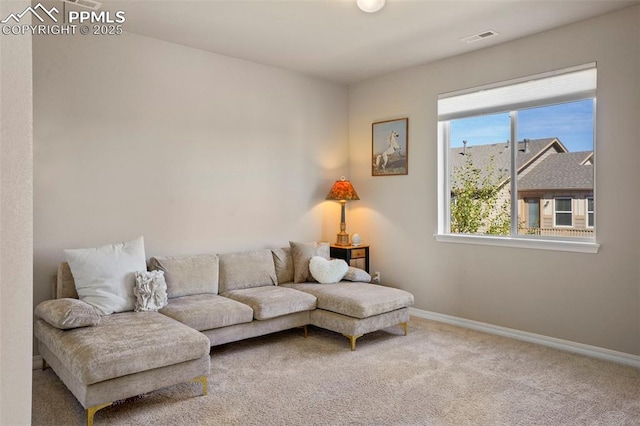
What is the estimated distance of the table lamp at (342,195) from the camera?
204 inches

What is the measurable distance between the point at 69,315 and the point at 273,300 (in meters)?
1.56

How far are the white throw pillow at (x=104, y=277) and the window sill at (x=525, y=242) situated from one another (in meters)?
3.05

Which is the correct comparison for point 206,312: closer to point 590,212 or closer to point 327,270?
point 327,270

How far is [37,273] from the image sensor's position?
11.2 ft

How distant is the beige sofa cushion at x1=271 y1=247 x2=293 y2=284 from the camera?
4.60 m

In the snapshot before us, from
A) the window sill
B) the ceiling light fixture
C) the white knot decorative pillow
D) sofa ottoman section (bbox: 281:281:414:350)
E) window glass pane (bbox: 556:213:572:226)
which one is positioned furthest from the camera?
the white knot decorative pillow

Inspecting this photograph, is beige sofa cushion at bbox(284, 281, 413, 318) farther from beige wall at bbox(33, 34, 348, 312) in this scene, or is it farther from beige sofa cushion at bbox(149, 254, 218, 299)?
beige wall at bbox(33, 34, 348, 312)

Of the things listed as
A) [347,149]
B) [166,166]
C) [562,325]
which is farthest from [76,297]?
[562,325]

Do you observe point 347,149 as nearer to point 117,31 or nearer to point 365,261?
point 365,261

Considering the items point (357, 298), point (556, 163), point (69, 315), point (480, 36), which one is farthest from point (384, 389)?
point (480, 36)

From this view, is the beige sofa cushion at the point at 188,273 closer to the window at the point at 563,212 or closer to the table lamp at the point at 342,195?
the table lamp at the point at 342,195

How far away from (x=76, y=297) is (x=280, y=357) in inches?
64.4

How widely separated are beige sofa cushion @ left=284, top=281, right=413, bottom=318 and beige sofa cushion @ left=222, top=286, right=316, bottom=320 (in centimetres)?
14

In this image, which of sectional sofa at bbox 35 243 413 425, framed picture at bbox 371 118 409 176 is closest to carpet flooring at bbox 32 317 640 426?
sectional sofa at bbox 35 243 413 425
